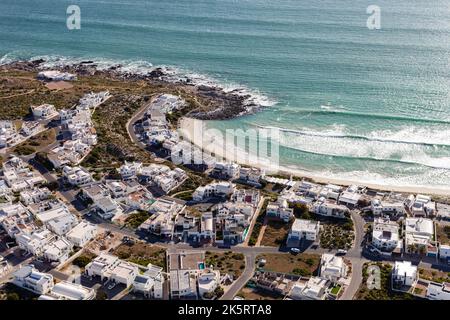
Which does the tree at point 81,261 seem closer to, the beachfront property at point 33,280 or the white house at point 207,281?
the beachfront property at point 33,280

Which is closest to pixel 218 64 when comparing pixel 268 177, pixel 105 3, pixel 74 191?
pixel 268 177

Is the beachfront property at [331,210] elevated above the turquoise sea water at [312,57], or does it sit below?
below

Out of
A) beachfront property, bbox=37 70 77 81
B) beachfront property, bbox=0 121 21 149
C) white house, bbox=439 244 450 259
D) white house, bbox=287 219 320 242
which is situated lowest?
white house, bbox=439 244 450 259

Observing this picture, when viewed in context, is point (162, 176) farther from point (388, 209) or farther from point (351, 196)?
point (388, 209)

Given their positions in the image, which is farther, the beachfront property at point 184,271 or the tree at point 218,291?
the beachfront property at point 184,271

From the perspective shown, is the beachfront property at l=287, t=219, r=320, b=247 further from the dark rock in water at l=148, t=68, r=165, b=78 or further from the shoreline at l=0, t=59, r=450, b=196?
the dark rock in water at l=148, t=68, r=165, b=78

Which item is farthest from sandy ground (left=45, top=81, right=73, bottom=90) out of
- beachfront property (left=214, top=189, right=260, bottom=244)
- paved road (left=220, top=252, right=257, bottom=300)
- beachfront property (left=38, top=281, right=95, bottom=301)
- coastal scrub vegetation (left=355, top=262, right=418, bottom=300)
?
coastal scrub vegetation (left=355, top=262, right=418, bottom=300)

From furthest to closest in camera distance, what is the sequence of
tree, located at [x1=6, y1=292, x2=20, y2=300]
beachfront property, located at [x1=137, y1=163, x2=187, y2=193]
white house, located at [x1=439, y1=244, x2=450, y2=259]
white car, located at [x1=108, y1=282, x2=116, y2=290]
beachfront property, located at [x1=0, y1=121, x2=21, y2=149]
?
beachfront property, located at [x1=0, y1=121, x2=21, y2=149], beachfront property, located at [x1=137, y1=163, x2=187, y2=193], white house, located at [x1=439, y1=244, x2=450, y2=259], white car, located at [x1=108, y1=282, x2=116, y2=290], tree, located at [x1=6, y1=292, x2=20, y2=300]

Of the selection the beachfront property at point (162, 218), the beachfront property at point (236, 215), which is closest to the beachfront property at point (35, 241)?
the beachfront property at point (162, 218)

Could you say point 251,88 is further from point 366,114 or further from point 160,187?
point 160,187
